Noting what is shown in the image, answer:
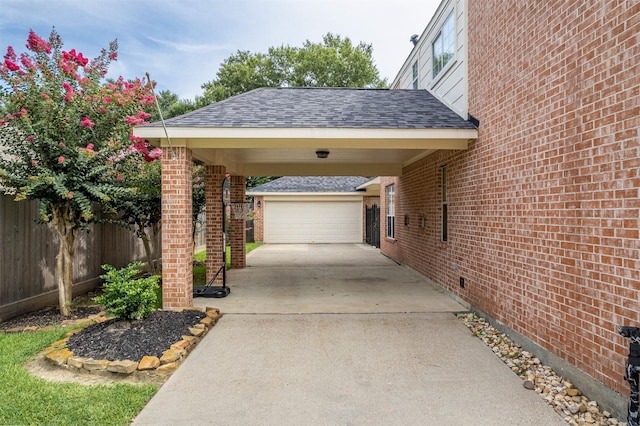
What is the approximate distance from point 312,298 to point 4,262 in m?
4.69

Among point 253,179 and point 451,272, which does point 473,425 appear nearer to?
point 451,272

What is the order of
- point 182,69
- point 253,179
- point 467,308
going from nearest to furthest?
point 467,308, point 253,179, point 182,69

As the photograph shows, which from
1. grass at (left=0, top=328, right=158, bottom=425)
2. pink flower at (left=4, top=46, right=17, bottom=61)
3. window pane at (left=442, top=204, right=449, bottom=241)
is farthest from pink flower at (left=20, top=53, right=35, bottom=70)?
window pane at (left=442, top=204, right=449, bottom=241)

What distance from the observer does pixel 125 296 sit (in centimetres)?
468

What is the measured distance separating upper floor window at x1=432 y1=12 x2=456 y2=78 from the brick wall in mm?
922

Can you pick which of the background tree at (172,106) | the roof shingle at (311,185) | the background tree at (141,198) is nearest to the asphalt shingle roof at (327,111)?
the background tree at (141,198)

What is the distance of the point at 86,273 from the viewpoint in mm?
7230

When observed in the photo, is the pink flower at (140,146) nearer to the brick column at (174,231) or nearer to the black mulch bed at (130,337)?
the brick column at (174,231)

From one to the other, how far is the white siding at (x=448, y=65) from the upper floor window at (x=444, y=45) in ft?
0.43

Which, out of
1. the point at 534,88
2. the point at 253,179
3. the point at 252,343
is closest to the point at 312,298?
the point at 252,343

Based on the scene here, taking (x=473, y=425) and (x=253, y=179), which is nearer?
(x=473, y=425)

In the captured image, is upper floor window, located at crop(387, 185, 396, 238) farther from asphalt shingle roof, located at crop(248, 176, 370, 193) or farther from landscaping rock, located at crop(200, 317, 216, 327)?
landscaping rock, located at crop(200, 317, 216, 327)

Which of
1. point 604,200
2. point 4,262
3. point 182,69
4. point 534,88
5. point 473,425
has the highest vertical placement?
point 182,69

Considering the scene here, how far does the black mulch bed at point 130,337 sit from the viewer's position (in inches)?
161
